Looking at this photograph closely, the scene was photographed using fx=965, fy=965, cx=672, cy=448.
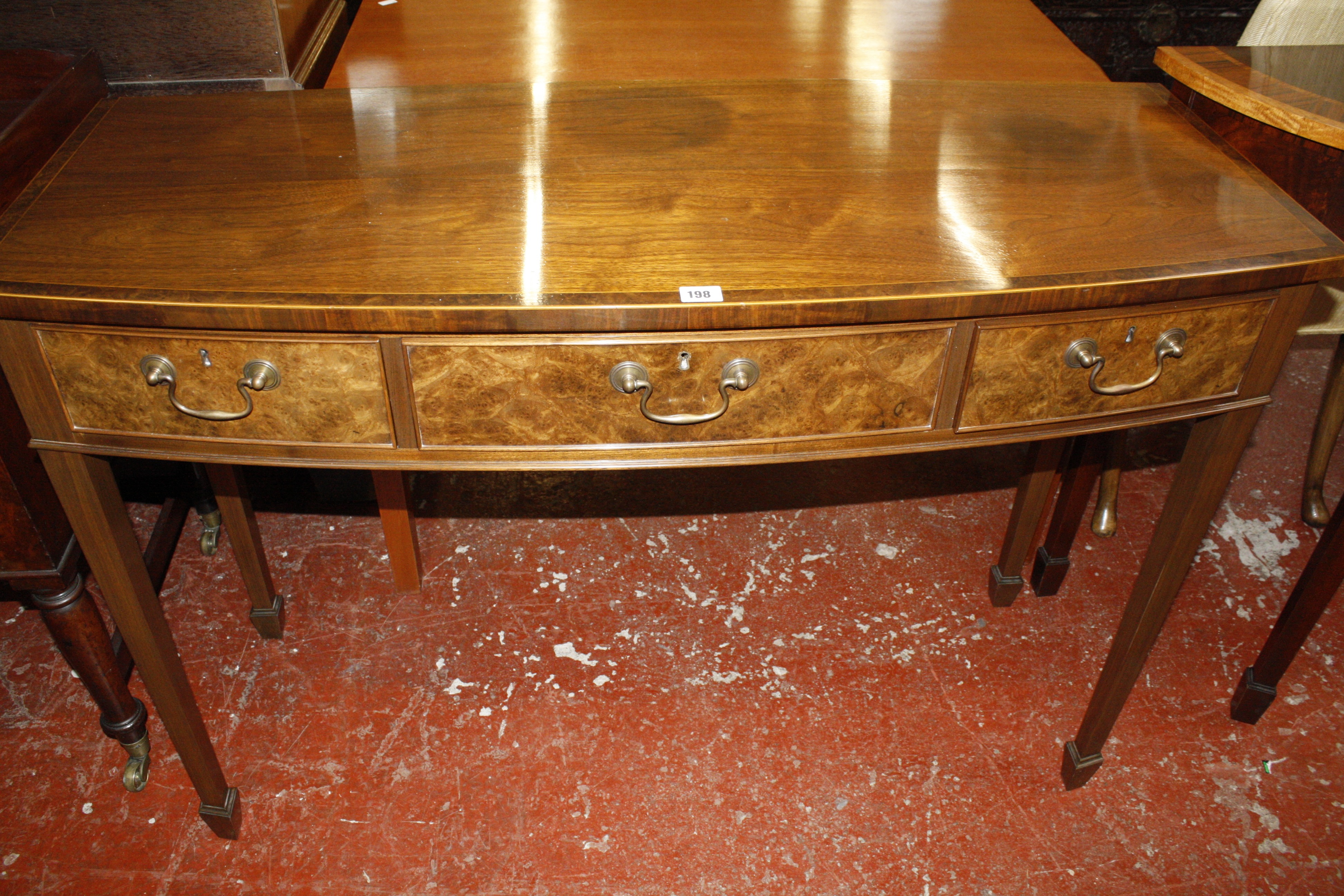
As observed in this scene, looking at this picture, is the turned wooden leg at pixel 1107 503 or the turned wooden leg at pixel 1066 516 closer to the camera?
the turned wooden leg at pixel 1066 516

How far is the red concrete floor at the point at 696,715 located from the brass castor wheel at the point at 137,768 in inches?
0.7

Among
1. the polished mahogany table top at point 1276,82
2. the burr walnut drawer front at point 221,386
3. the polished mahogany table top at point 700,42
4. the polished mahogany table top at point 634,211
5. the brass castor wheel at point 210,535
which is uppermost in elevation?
the polished mahogany table top at point 1276,82

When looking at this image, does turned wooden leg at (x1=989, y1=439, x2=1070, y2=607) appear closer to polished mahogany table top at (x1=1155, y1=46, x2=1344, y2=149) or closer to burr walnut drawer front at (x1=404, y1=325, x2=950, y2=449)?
polished mahogany table top at (x1=1155, y1=46, x2=1344, y2=149)

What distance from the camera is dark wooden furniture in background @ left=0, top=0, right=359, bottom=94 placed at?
1637 mm

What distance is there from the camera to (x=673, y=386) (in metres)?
1.17

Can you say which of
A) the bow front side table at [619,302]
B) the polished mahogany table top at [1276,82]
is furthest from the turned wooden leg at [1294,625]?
the polished mahogany table top at [1276,82]

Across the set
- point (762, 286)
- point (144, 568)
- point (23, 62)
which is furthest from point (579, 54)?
point (144, 568)

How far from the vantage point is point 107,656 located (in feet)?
5.36

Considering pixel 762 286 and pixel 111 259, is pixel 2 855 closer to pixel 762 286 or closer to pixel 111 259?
pixel 111 259

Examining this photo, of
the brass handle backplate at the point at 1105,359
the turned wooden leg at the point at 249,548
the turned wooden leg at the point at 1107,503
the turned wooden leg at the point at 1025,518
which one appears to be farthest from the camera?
the turned wooden leg at the point at 1107,503

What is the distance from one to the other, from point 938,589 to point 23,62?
1988 mm

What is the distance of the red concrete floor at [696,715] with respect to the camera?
165 cm

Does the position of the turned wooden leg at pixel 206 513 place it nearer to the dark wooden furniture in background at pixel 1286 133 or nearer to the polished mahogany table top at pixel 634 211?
the polished mahogany table top at pixel 634 211


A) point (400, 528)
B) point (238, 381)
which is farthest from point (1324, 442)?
point (238, 381)
